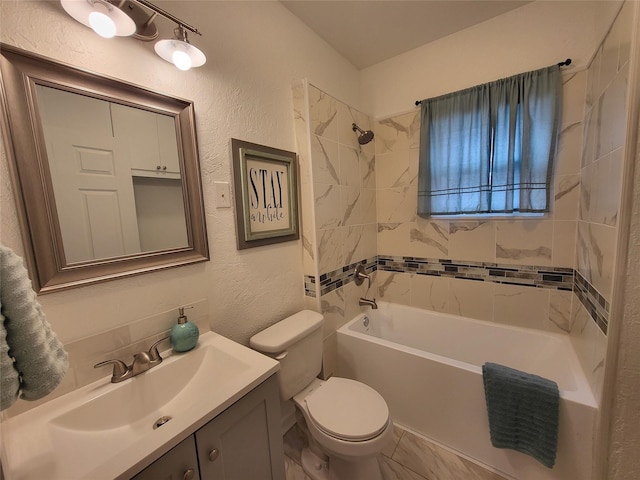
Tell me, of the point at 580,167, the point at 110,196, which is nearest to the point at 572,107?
the point at 580,167

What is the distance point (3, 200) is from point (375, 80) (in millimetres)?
2322

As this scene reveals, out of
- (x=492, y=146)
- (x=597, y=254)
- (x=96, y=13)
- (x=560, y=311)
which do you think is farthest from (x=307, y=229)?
(x=560, y=311)

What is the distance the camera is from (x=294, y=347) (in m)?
1.38

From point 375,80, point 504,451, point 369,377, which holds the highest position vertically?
point 375,80

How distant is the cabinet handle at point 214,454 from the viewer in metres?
0.79

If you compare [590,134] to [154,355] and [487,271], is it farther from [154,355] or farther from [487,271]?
[154,355]

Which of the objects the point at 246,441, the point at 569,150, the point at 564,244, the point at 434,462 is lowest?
the point at 434,462

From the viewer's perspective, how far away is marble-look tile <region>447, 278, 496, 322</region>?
189cm

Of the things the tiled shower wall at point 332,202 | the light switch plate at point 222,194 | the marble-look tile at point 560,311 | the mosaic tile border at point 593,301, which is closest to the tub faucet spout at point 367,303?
the tiled shower wall at point 332,202

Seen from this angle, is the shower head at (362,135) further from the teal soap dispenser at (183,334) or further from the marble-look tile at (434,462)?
the marble-look tile at (434,462)

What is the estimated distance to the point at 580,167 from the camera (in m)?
1.54

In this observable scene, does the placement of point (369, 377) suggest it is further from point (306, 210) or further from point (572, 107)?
point (572, 107)

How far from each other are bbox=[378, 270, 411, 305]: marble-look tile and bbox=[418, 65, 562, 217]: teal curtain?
0.58m

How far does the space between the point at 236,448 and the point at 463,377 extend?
1197 millimetres
